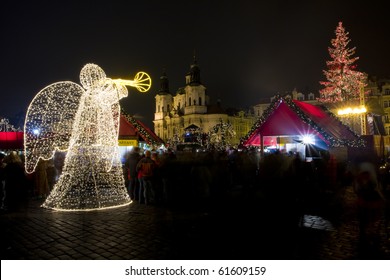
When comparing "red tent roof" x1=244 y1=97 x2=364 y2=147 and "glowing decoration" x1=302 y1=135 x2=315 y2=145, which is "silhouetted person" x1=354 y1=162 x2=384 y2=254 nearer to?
"red tent roof" x1=244 y1=97 x2=364 y2=147

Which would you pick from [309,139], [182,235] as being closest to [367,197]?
[182,235]

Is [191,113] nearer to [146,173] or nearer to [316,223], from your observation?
[146,173]

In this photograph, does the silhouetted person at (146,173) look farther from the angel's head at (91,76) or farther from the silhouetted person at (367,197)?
the silhouetted person at (367,197)

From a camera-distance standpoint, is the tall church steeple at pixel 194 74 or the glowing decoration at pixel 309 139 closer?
the glowing decoration at pixel 309 139

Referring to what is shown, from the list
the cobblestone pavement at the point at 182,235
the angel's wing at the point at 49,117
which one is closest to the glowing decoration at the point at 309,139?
the cobblestone pavement at the point at 182,235

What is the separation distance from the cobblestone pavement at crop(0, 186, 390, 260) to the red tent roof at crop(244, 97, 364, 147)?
5711 mm

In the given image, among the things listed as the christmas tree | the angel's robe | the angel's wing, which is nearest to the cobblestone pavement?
the angel's robe

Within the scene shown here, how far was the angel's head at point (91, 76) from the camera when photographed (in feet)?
31.2

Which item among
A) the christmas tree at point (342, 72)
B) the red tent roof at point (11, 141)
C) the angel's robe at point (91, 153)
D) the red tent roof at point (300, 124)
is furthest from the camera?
the christmas tree at point (342, 72)

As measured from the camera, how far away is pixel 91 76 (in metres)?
9.58

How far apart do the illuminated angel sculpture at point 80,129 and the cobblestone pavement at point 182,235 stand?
93 centimetres

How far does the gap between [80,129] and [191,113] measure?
275 ft

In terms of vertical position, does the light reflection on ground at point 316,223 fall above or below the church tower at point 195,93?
below
